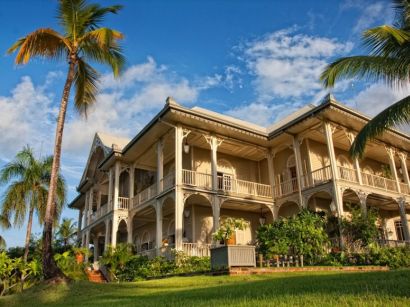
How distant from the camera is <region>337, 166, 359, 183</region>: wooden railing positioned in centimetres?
1777

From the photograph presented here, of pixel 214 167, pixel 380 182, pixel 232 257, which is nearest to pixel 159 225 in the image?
pixel 214 167

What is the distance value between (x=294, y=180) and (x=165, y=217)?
7.29 m

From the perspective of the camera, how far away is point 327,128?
1772cm

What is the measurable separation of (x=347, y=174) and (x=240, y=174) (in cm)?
578

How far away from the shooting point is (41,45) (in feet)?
43.8

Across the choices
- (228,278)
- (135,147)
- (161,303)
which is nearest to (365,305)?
(161,303)

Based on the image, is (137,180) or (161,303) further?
(137,180)

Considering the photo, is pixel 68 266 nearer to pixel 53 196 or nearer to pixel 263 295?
pixel 53 196

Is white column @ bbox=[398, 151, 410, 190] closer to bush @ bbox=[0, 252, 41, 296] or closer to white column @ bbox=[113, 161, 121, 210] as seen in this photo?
white column @ bbox=[113, 161, 121, 210]

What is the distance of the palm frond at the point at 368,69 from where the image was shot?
35.8ft

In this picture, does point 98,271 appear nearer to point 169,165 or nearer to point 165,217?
point 165,217

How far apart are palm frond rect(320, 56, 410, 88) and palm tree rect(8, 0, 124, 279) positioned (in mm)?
7165

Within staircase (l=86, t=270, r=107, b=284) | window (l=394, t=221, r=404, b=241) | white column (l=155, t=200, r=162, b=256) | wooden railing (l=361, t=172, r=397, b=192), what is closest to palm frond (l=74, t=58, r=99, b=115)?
white column (l=155, t=200, r=162, b=256)

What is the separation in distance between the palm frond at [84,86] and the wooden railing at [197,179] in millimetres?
4947
